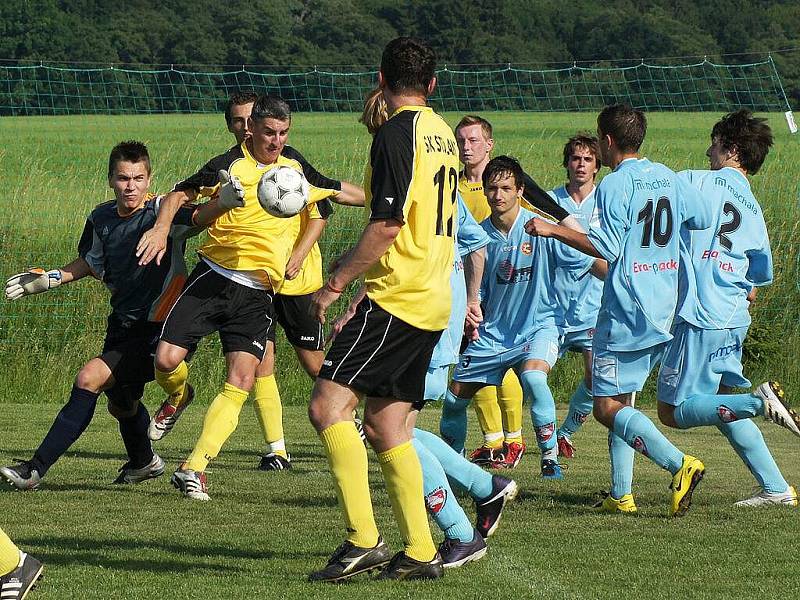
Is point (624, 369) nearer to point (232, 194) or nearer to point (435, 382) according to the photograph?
point (435, 382)

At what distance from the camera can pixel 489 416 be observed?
8320mm

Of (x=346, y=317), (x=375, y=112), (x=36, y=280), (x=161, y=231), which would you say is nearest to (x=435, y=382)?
(x=346, y=317)

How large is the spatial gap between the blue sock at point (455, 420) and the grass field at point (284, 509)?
0.45m

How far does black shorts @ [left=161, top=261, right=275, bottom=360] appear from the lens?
687 centimetres

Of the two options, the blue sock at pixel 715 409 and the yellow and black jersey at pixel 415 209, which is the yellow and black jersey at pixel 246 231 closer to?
the blue sock at pixel 715 409

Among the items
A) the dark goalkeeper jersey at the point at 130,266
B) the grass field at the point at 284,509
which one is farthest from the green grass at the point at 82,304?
the dark goalkeeper jersey at the point at 130,266

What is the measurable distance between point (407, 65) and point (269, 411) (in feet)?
11.9

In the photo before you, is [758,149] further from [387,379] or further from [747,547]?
[387,379]

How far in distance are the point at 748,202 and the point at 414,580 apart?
9.57ft

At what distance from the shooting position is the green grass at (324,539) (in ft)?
16.0

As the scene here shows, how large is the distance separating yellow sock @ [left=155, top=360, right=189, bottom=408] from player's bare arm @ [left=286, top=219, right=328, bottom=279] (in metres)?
0.79

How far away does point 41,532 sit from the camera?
5867 millimetres

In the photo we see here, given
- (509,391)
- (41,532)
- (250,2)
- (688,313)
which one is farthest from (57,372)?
(250,2)

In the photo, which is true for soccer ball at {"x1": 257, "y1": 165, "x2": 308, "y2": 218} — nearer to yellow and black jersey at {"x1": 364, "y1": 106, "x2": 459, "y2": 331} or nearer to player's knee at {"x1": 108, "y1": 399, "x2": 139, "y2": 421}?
player's knee at {"x1": 108, "y1": 399, "x2": 139, "y2": 421}
